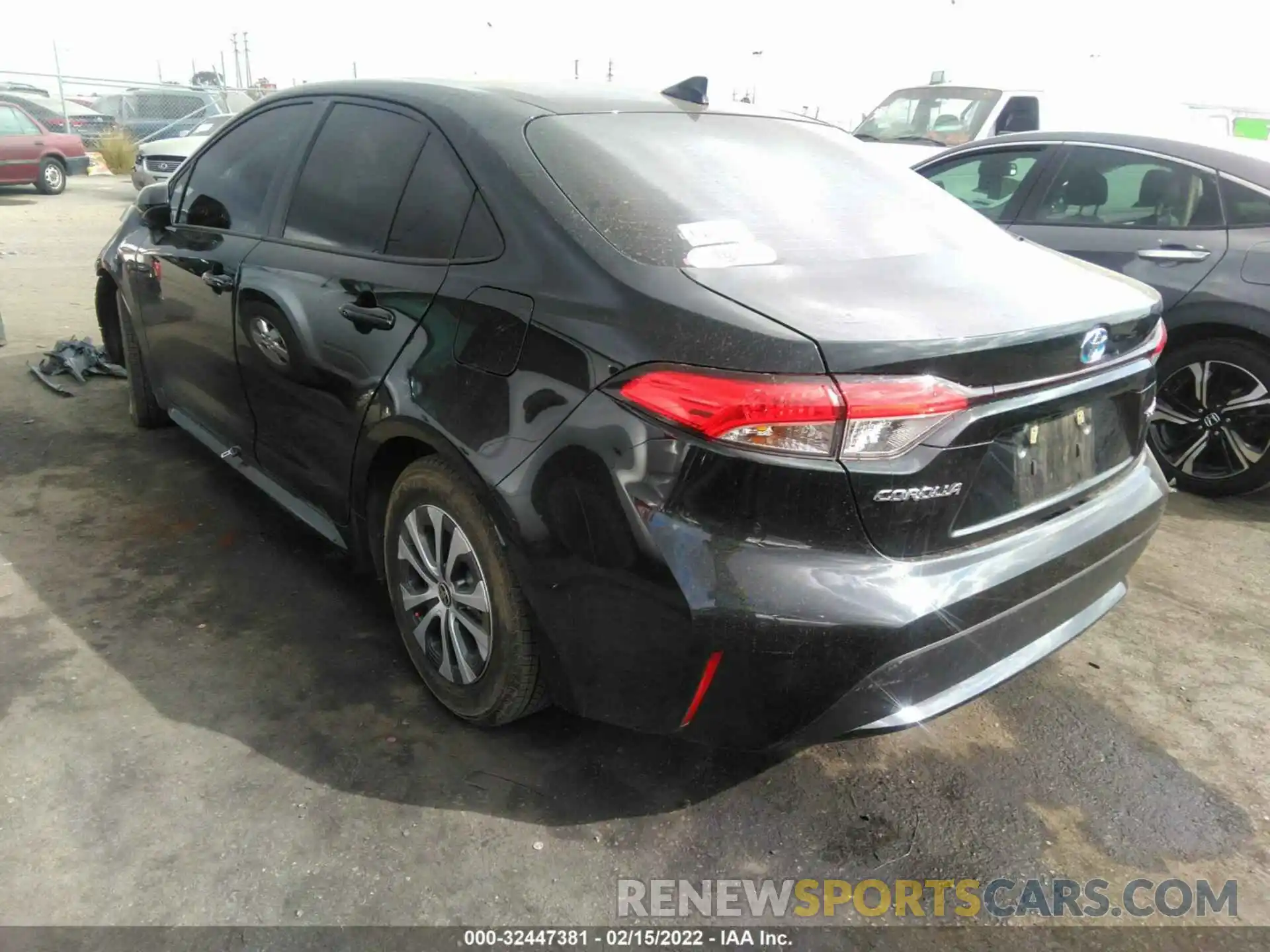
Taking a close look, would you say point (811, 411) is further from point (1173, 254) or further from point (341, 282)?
point (1173, 254)

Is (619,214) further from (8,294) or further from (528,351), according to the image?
(8,294)

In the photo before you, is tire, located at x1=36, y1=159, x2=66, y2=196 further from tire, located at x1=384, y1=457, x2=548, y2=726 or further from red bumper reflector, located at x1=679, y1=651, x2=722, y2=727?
red bumper reflector, located at x1=679, y1=651, x2=722, y2=727

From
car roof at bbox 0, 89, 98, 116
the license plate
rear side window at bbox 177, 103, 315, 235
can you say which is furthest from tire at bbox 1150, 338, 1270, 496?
car roof at bbox 0, 89, 98, 116

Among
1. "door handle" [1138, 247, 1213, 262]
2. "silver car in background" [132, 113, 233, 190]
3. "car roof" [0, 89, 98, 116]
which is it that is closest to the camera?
"door handle" [1138, 247, 1213, 262]

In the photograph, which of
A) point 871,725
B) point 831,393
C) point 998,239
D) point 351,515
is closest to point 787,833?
point 871,725

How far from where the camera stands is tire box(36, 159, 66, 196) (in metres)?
15.5

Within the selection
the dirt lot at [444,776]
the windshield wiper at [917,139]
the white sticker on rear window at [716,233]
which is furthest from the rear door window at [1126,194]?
the windshield wiper at [917,139]

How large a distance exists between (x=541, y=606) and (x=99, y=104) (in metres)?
23.7

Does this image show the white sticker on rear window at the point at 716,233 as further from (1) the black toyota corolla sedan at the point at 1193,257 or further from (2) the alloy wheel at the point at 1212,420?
(1) the black toyota corolla sedan at the point at 1193,257

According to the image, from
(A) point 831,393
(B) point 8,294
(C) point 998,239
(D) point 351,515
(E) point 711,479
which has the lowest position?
(B) point 8,294

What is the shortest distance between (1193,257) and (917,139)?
546 centimetres

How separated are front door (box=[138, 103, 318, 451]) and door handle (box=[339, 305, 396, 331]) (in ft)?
2.57

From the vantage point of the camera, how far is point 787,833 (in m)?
2.25

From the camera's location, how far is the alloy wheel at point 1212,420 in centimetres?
414
